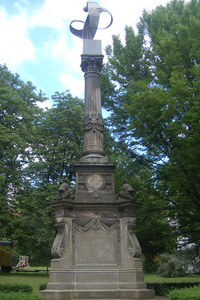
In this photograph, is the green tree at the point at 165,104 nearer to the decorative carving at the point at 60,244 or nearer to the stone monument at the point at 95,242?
the stone monument at the point at 95,242

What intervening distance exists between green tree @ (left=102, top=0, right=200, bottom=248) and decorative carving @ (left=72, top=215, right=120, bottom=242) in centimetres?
359

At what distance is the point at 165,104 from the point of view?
13203mm

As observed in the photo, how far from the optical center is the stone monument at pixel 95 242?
9.28 m

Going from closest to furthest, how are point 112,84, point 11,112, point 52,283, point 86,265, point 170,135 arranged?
point 52,283, point 86,265, point 170,135, point 112,84, point 11,112

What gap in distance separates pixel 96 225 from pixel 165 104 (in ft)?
20.1

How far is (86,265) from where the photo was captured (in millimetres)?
9789

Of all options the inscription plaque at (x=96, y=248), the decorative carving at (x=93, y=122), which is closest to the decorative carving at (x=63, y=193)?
the inscription plaque at (x=96, y=248)

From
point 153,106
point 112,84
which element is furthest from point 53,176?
point 153,106

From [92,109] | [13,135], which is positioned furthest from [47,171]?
[92,109]

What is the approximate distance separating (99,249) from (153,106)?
665 centimetres

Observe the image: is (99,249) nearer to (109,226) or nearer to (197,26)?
(109,226)

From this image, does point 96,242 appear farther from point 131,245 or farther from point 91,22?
point 91,22

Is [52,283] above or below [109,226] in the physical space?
below

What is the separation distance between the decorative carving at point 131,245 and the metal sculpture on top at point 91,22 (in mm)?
8767
